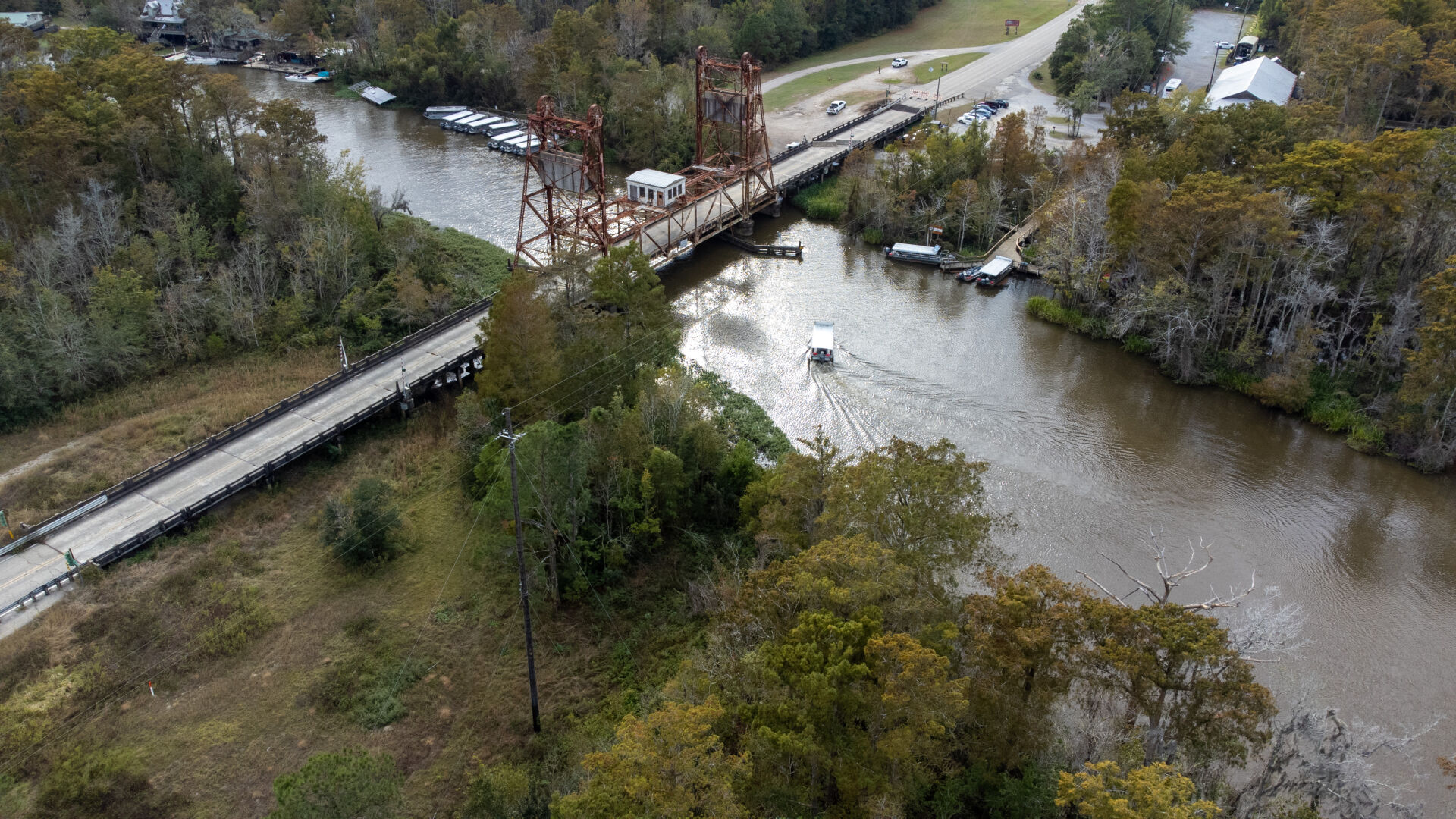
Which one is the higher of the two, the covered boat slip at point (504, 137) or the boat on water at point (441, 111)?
the boat on water at point (441, 111)

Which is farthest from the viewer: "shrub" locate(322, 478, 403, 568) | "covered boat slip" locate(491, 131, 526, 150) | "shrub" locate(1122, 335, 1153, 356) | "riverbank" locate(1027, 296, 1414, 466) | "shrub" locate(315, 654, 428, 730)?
"covered boat slip" locate(491, 131, 526, 150)

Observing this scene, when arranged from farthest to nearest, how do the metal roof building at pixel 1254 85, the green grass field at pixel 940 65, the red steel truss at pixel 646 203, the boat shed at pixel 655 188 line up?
the green grass field at pixel 940 65
the metal roof building at pixel 1254 85
the boat shed at pixel 655 188
the red steel truss at pixel 646 203

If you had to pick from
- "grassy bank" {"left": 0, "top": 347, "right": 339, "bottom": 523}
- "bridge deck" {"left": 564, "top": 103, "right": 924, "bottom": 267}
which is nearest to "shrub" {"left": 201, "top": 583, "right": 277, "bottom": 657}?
"grassy bank" {"left": 0, "top": 347, "right": 339, "bottom": 523}

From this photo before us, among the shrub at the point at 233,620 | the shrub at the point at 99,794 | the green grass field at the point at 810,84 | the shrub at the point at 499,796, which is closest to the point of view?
the shrub at the point at 499,796

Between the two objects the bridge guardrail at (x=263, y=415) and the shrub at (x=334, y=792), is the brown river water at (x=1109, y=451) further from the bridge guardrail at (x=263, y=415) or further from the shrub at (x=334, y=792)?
the shrub at (x=334, y=792)

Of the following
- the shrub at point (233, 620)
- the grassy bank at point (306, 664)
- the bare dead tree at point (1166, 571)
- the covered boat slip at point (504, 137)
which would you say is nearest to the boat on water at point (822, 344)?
the grassy bank at point (306, 664)

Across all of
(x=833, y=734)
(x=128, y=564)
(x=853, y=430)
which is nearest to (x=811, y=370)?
(x=853, y=430)

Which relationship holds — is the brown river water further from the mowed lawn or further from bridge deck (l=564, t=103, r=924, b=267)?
the mowed lawn
